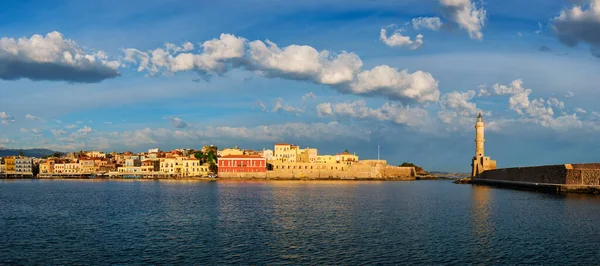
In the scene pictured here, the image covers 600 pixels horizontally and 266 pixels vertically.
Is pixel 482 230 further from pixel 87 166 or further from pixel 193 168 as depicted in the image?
pixel 87 166

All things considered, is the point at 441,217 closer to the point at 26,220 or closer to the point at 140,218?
the point at 140,218

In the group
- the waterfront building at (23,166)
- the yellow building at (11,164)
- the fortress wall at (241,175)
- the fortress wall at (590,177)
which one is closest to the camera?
the fortress wall at (590,177)

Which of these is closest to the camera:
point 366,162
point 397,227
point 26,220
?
point 397,227

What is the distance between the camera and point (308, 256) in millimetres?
20453

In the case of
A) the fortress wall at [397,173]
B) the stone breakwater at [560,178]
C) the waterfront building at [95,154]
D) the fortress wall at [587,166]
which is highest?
the waterfront building at [95,154]

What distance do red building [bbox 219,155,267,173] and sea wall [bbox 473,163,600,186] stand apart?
49.5 metres

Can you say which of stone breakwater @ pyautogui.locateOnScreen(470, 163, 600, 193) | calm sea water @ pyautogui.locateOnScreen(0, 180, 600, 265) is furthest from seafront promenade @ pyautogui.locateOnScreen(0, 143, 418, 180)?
calm sea water @ pyautogui.locateOnScreen(0, 180, 600, 265)

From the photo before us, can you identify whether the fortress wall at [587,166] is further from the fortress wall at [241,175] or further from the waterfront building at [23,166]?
the waterfront building at [23,166]

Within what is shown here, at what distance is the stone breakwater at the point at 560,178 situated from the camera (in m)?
51.9

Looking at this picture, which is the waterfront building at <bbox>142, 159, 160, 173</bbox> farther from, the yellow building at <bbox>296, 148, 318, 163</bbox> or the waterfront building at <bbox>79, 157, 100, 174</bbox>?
the yellow building at <bbox>296, 148, 318, 163</bbox>

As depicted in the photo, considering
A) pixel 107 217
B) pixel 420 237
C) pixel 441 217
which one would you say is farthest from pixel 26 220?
pixel 441 217

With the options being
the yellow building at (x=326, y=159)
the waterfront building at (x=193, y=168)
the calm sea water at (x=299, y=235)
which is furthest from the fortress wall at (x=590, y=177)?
the waterfront building at (x=193, y=168)

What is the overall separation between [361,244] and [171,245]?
8099 mm

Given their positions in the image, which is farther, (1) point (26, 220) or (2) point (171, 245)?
(1) point (26, 220)
